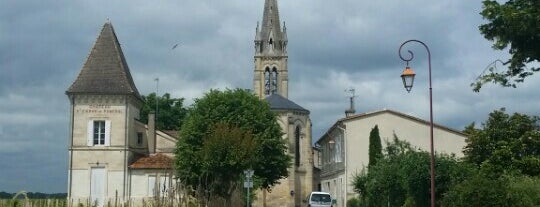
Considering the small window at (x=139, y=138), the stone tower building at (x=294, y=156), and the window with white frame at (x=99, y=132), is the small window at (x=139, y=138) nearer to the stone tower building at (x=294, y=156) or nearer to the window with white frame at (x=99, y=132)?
the window with white frame at (x=99, y=132)

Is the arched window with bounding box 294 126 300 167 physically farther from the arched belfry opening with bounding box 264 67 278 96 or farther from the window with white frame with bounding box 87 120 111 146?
the arched belfry opening with bounding box 264 67 278 96

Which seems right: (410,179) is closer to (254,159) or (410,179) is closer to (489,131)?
(489,131)

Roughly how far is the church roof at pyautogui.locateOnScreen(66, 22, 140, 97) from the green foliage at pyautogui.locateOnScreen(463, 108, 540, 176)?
25.1 metres

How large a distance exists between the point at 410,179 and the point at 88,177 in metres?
27.9

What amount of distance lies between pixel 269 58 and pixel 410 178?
71700 millimetres

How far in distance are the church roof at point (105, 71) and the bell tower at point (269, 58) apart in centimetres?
4703

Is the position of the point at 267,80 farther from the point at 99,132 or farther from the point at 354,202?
the point at 354,202

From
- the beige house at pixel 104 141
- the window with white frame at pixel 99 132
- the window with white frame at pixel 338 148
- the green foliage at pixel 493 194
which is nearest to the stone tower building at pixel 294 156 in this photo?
the window with white frame at pixel 338 148

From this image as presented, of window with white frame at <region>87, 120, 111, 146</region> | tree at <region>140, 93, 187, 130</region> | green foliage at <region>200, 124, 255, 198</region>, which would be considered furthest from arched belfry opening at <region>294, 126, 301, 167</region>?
green foliage at <region>200, 124, 255, 198</region>

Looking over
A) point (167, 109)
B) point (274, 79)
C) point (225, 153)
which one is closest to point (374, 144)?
point (225, 153)

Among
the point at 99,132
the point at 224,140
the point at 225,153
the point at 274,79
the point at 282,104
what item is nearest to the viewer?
the point at 224,140

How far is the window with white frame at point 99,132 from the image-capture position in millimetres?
52281

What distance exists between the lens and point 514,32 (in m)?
19.3

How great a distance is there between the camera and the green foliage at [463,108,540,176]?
3562 centimetres
